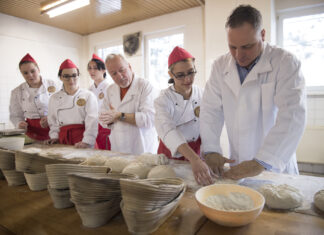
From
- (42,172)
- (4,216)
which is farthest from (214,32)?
(4,216)

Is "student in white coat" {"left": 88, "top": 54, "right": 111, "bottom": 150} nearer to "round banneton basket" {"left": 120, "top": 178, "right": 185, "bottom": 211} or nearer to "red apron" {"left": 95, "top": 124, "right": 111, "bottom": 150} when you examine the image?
"red apron" {"left": 95, "top": 124, "right": 111, "bottom": 150}

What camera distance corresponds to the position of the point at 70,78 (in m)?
2.47

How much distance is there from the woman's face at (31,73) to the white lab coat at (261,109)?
7.68 ft

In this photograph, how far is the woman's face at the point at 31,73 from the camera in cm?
277

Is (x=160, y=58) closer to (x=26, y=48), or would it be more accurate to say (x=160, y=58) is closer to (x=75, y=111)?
(x=26, y=48)

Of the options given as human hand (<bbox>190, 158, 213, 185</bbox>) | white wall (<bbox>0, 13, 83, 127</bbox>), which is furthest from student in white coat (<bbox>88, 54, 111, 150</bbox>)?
white wall (<bbox>0, 13, 83, 127</bbox>)

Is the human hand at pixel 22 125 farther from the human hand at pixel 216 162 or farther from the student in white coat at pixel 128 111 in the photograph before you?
the human hand at pixel 216 162

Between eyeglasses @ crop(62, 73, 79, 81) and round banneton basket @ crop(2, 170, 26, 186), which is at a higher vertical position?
eyeglasses @ crop(62, 73, 79, 81)

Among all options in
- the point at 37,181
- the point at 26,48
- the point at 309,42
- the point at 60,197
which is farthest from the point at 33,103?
the point at 309,42

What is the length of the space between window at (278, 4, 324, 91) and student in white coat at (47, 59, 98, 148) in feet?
10.9

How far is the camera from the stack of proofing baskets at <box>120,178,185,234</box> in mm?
688

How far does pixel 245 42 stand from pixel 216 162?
0.74 m

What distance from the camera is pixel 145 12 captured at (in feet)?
15.7

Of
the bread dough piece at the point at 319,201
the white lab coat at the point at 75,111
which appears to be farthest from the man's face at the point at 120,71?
the bread dough piece at the point at 319,201
